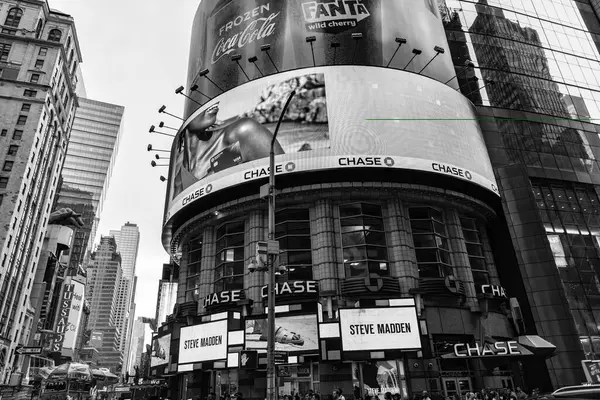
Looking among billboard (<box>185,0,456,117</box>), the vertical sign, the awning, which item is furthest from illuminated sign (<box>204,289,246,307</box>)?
the vertical sign

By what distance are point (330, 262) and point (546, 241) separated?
19166 mm

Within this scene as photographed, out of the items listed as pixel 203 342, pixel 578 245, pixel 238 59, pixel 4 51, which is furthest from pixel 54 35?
pixel 578 245

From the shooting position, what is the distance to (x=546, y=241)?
36.9 m

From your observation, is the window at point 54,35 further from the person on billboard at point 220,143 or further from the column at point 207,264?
the column at point 207,264

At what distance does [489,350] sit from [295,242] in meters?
16.5

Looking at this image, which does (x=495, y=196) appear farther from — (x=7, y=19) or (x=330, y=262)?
(x=7, y=19)

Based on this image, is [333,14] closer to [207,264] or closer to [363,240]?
[363,240]

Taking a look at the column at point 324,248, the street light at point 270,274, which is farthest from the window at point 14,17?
the street light at point 270,274


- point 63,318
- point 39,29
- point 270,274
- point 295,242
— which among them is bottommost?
point 270,274

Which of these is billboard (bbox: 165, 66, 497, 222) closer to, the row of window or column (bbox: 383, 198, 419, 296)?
column (bbox: 383, 198, 419, 296)

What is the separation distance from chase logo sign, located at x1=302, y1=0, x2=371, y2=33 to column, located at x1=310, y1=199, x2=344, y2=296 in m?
18.1

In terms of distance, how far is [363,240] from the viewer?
3469cm

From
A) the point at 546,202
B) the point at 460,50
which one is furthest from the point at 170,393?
the point at 460,50

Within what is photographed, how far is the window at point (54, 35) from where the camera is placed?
8700cm
